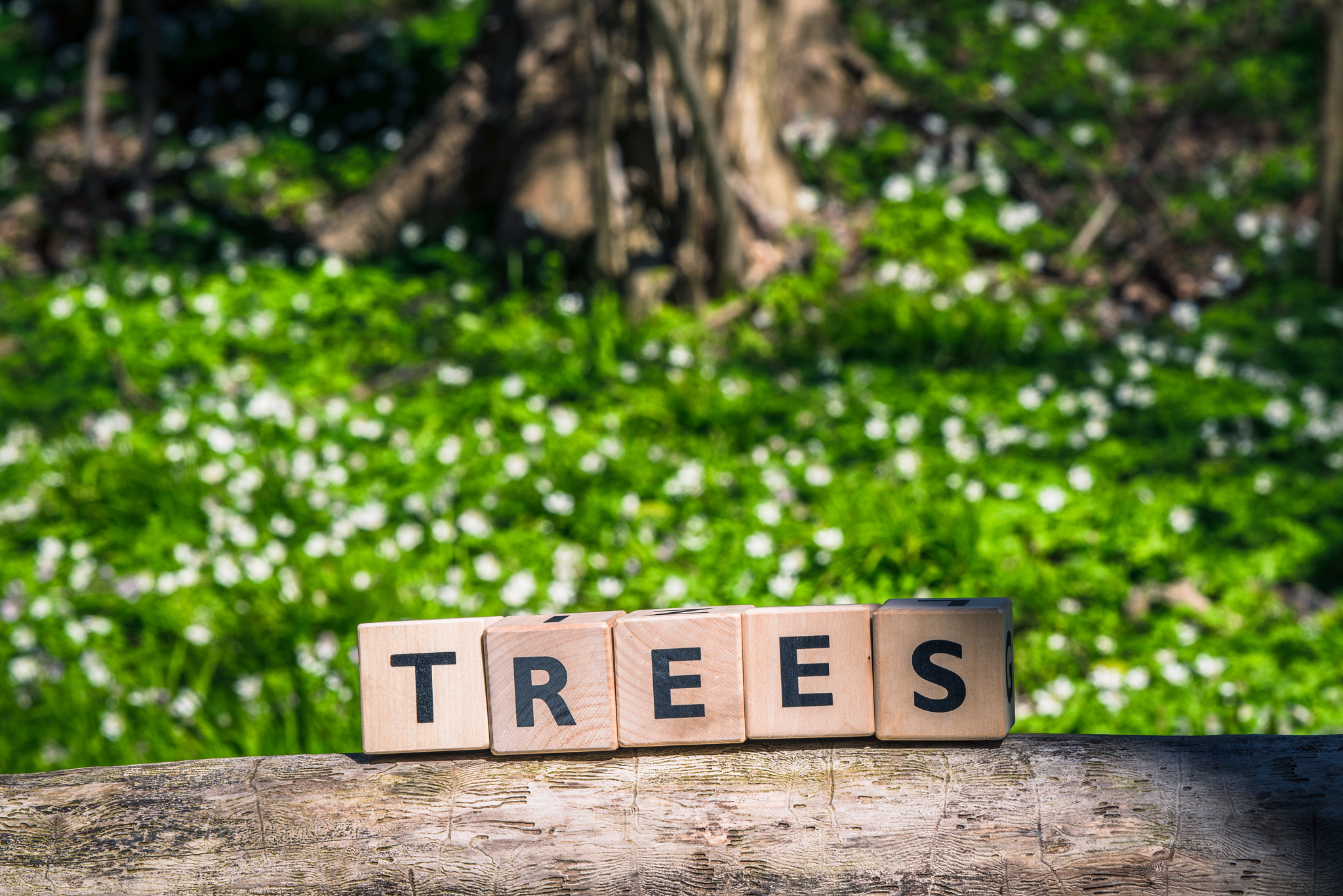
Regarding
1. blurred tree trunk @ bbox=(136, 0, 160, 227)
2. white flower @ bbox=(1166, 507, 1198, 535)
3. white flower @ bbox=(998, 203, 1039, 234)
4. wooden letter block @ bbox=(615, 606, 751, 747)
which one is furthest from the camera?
blurred tree trunk @ bbox=(136, 0, 160, 227)

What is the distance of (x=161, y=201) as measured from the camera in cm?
520

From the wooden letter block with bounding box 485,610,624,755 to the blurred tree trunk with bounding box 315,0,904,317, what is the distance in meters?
2.83

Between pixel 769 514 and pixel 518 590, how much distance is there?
715 millimetres

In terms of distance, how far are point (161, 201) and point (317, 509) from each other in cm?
302

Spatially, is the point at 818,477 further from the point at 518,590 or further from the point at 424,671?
the point at 424,671

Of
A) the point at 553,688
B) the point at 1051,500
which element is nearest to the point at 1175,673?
the point at 1051,500

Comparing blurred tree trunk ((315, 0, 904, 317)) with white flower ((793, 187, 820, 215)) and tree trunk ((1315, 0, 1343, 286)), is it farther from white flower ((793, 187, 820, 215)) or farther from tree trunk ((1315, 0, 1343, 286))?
tree trunk ((1315, 0, 1343, 286))

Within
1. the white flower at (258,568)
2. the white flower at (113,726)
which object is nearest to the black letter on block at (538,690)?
the white flower at (113,726)

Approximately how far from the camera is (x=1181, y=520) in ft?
9.30

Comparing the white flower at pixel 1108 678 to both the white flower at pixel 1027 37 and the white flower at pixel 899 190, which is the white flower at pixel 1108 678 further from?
the white flower at pixel 1027 37

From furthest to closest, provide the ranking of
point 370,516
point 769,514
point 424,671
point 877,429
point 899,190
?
point 899,190, point 877,429, point 370,516, point 769,514, point 424,671

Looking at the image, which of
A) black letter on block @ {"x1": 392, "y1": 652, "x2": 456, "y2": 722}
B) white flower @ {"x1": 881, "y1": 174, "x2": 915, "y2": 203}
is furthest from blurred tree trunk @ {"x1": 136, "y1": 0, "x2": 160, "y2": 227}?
black letter on block @ {"x1": 392, "y1": 652, "x2": 456, "y2": 722}

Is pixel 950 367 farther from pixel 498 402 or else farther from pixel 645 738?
pixel 645 738

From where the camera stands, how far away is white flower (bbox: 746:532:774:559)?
2701 mm
